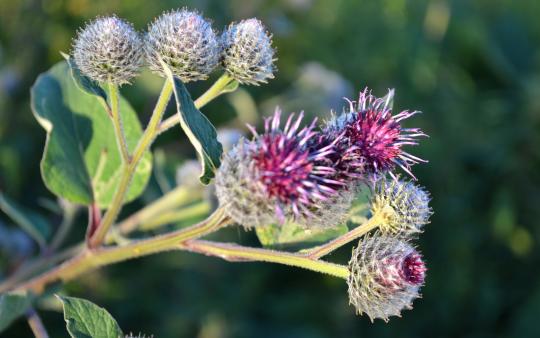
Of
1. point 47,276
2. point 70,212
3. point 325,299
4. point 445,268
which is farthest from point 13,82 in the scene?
point 445,268

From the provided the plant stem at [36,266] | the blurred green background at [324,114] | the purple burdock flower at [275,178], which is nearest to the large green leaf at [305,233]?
the purple burdock flower at [275,178]

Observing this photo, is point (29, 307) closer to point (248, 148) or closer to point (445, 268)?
point (248, 148)

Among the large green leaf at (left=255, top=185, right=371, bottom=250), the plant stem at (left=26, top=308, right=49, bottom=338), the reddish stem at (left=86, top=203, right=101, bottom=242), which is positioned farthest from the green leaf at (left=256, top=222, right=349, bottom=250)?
the plant stem at (left=26, top=308, right=49, bottom=338)

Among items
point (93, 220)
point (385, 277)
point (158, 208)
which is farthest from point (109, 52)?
point (158, 208)

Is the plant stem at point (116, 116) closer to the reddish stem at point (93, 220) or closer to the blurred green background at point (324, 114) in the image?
the reddish stem at point (93, 220)

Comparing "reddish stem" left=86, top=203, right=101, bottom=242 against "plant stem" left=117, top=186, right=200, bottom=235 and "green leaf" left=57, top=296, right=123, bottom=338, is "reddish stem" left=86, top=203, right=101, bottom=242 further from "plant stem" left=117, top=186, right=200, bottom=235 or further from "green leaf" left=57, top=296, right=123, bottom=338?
"green leaf" left=57, top=296, right=123, bottom=338
